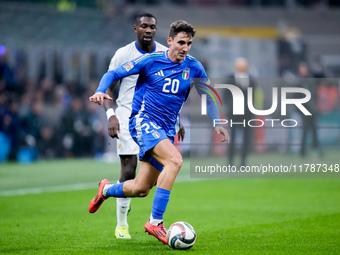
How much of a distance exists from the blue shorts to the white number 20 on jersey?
14.2 inches

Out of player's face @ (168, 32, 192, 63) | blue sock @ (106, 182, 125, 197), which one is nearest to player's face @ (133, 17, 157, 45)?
→ player's face @ (168, 32, 192, 63)

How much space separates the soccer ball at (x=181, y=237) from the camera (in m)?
6.18

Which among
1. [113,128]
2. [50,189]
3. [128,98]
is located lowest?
[50,189]

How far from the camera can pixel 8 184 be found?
13164mm

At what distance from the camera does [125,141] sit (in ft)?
24.9

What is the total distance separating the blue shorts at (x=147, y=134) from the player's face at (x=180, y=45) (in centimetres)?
72

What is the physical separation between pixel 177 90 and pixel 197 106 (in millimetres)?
14105

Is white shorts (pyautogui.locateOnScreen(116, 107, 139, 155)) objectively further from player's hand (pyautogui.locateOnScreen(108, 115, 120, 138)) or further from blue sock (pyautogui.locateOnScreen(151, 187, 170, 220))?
blue sock (pyautogui.locateOnScreen(151, 187, 170, 220))

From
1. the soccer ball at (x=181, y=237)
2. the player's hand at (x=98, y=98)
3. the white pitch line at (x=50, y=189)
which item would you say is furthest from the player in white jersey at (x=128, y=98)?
the white pitch line at (x=50, y=189)

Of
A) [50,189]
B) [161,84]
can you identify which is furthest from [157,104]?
[50,189]

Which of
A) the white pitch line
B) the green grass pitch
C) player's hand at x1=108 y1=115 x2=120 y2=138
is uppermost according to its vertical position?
player's hand at x1=108 y1=115 x2=120 y2=138

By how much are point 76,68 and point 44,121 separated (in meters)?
4.23

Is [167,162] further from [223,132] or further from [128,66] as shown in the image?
[128,66]

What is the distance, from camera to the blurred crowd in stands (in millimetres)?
18844
